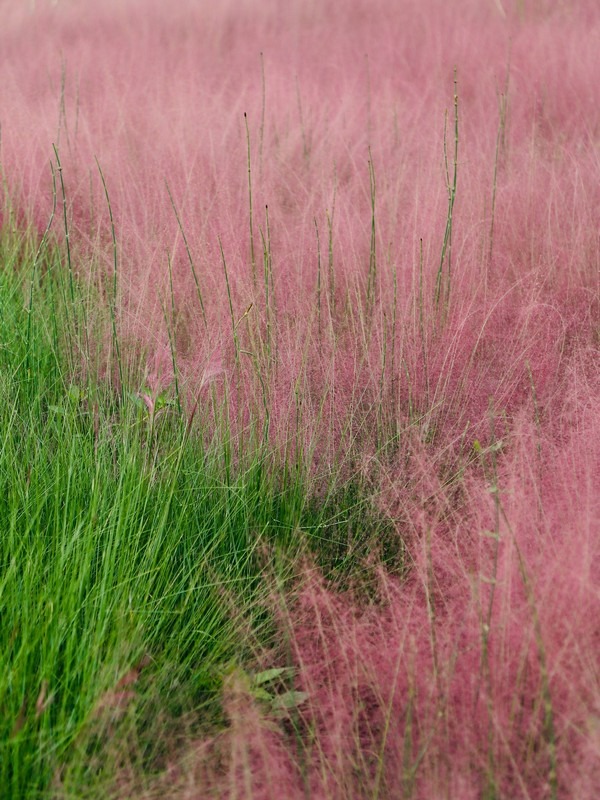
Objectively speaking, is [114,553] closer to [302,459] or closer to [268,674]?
[268,674]

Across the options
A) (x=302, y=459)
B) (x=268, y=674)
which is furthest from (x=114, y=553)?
(x=302, y=459)

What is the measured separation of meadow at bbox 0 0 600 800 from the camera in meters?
1.15

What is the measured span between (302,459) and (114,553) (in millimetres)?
521

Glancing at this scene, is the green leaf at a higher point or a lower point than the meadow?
lower

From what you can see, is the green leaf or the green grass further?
the green leaf

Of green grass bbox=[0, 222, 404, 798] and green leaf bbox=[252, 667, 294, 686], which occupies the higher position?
green grass bbox=[0, 222, 404, 798]

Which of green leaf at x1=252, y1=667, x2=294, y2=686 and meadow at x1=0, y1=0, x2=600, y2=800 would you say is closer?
meadow at x1=0, y1=0, x2=600, y2=800

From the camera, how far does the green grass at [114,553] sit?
1171mm

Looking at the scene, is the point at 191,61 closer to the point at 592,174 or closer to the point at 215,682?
the point at 592,174

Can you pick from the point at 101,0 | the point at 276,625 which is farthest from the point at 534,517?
the point at 101,0

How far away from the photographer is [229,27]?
5.53m

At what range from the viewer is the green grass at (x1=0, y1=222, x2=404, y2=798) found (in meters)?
1.17

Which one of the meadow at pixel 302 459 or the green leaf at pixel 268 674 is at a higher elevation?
the meadow at pixel 302 459

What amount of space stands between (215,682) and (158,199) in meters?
1.81
